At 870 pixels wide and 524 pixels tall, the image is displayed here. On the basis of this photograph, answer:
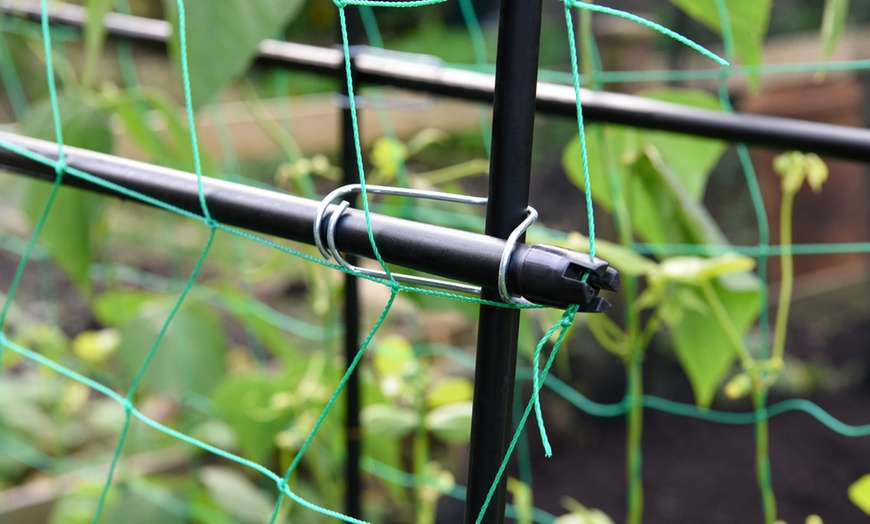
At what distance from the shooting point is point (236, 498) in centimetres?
82

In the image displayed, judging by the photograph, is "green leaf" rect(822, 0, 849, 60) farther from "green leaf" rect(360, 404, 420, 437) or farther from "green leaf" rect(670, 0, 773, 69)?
"green leaf" rect(360, 404, 420, 437)

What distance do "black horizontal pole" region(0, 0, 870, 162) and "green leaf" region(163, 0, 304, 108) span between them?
0.46 feet

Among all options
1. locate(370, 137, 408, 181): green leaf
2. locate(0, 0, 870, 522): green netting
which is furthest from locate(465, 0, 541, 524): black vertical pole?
locate(370, 137, 408, 181): green leaf

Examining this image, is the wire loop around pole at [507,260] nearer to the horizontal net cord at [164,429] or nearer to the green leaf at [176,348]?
the horizontal net cord at [164,429]

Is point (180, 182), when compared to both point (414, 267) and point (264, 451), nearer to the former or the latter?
point (414, 267)

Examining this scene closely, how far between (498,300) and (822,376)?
1.48 meters

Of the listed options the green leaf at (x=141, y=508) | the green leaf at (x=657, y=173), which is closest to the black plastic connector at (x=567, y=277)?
the green leaf at (x=657, y=173)

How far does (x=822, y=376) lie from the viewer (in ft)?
5.23

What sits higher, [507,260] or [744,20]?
[744,20]

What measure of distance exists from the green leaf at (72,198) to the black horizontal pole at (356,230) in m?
0.26

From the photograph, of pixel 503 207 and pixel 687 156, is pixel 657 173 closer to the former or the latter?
pixel 687 156

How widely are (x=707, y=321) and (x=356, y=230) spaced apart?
1.19 feet

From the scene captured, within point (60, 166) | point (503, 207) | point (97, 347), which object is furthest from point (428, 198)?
point (97, 347)

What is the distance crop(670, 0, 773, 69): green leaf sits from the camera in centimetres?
53
